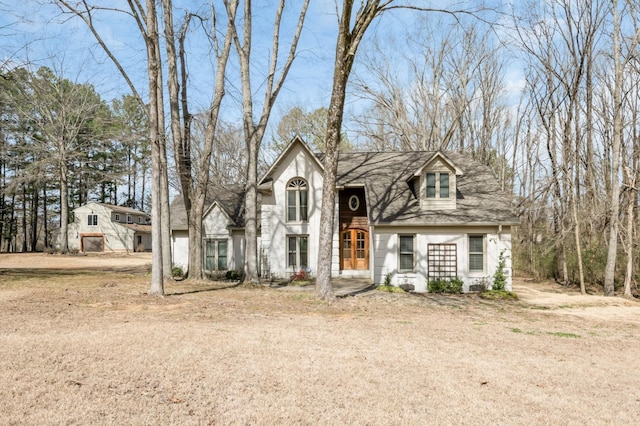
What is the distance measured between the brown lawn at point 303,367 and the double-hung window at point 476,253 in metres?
5.82

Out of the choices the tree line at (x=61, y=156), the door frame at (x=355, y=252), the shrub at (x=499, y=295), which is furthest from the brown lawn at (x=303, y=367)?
the tree line at (x=61, y=156)

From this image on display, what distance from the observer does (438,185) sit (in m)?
19.0

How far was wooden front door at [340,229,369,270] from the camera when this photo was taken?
21688 mm

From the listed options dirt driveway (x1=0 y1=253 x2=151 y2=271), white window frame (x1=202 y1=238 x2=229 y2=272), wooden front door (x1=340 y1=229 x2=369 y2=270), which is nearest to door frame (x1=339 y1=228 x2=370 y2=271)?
wooden front door (x1=340 y1=229 x2=369 y2=270)

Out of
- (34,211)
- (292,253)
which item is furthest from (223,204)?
(34,211)

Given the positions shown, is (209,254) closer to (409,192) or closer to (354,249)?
(354,249)

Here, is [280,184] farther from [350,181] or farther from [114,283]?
[114,283]

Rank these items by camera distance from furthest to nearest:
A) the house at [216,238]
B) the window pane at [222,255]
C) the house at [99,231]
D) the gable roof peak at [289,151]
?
the house at [99,231] < the window pane at [222,255] < the house at [216,238] < the gable roof peak at [289,151]

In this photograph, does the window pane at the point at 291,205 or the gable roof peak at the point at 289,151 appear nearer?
the gable roof peak at the point at 289,151

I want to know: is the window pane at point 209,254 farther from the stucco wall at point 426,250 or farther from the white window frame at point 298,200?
the stucco wall at point 426,250

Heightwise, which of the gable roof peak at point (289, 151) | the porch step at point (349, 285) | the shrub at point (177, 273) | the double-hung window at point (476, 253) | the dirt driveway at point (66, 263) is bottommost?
the dirt driveway at point (66, 263)

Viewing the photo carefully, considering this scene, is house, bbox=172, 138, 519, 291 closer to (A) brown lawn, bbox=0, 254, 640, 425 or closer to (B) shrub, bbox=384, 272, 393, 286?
(B) shrub, bbox=384, 272, 393, 286

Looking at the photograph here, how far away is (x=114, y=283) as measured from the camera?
57.4 feet

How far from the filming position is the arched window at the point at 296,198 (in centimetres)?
2153
